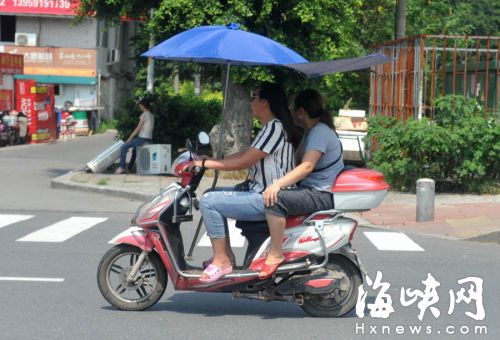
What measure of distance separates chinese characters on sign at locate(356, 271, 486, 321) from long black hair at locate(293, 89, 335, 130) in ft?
4.25

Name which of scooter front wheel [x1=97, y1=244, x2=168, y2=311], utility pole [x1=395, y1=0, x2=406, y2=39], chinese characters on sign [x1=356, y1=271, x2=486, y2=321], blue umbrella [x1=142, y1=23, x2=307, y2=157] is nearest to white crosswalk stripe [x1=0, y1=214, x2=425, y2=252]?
chinese characters on sign [x1=356, y1=271, x2=486, y2=321]

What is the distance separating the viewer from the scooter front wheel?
764cm

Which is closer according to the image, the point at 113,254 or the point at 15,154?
the point at 113,254

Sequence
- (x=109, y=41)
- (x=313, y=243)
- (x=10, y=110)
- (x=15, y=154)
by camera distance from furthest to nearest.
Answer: (x=109, y=41) → (x=10, y=110) → (x=15, y=154) → (x=313, y=243)

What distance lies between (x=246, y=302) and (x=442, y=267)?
3031mm

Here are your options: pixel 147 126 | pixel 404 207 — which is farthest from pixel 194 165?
pixel 147 126

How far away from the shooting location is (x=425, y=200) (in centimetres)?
1423

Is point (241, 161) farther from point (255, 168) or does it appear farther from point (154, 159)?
point (154, 159)

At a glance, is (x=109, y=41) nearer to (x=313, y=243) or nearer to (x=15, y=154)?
(x=15, y=154)

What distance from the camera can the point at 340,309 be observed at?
7.60m

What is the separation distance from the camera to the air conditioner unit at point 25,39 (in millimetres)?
48406

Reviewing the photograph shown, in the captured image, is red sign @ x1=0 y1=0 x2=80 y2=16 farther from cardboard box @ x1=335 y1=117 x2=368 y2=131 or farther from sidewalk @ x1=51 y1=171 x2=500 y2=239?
sidewalk @ x1=51 y1=171 x2=500 y2=239

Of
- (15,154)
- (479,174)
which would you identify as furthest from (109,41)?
(479,174)

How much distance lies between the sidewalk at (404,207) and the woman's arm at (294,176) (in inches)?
236
